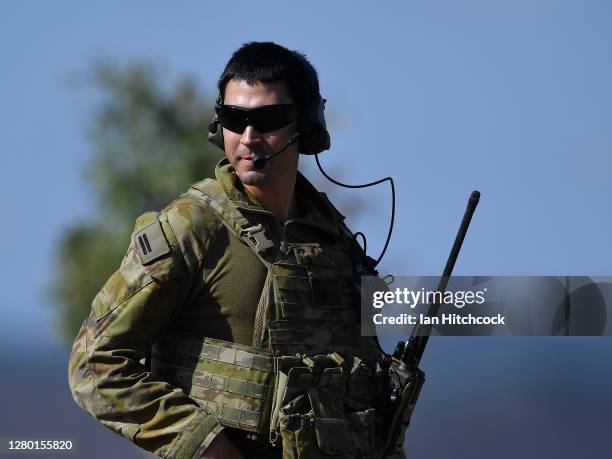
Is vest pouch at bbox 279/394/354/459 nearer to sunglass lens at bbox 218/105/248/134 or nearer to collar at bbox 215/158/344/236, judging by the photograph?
collar at bbox 215/158/344/236

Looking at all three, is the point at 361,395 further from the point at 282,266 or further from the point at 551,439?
the point at 551,439

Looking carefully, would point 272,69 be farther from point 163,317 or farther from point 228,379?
point 228,379

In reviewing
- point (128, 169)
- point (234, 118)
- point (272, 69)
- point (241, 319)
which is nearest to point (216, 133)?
point (234, 118)

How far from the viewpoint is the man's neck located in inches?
187

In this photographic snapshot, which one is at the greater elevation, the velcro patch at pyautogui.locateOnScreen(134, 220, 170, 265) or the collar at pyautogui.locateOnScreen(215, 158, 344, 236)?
the collar at pyautogui.locateOnScreen(215, 158, 344, 236)

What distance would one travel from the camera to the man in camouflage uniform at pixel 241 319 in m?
4.39

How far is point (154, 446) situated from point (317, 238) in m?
0.92

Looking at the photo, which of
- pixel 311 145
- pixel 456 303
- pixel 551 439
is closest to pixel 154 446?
pixel 311 145

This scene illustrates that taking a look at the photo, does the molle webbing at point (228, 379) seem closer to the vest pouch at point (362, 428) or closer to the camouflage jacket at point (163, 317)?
the camouflage jacket at point (163, 317)

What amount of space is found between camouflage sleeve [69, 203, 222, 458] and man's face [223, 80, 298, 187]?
38 centimetres

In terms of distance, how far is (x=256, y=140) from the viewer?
184 inches

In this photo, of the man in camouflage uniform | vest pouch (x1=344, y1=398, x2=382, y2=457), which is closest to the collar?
the man in camouflage uniform

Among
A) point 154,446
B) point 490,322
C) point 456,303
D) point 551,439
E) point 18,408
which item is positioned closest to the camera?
point 154,446

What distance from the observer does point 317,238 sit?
489 centimetres
